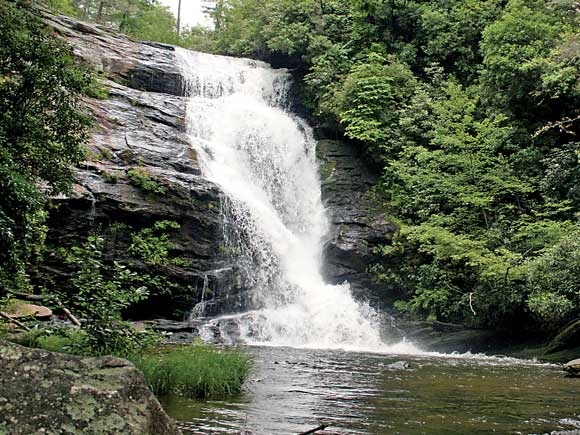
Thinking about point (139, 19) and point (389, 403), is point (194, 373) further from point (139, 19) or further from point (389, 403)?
point (139, 19)

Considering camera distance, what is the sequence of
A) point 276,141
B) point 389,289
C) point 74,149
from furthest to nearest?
point 276,141 < point 389,289 < point 74,149

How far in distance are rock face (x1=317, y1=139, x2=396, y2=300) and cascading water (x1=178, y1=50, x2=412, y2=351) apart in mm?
485

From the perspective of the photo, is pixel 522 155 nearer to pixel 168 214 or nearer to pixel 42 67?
pixel 168 214

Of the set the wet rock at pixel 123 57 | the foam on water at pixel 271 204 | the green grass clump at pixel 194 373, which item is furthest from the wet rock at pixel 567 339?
the wet rock at pixel 123 57

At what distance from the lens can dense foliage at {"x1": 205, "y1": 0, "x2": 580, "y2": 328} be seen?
1592 centimetres

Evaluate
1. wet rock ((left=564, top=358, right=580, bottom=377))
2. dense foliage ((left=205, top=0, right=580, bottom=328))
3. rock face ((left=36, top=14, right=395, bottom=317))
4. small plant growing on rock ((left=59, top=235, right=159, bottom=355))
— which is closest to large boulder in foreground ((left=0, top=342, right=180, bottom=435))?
small plant growing on rock ((left=59, top=235, right=159, bottom=355))

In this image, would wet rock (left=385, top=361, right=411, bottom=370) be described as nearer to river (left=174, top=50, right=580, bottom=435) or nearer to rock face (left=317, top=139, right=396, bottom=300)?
river (left=174, top=50, right=580, bottom=435)

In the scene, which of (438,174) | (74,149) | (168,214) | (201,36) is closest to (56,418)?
(74,149)

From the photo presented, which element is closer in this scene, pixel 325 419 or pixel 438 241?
pixel 325 419

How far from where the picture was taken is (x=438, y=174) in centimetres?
1884

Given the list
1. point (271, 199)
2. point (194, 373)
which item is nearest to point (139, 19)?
point (271, 199)

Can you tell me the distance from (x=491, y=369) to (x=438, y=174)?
9299 millimetres

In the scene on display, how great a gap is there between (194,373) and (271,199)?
15.1 m

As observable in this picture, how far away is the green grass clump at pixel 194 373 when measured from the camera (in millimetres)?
6113
